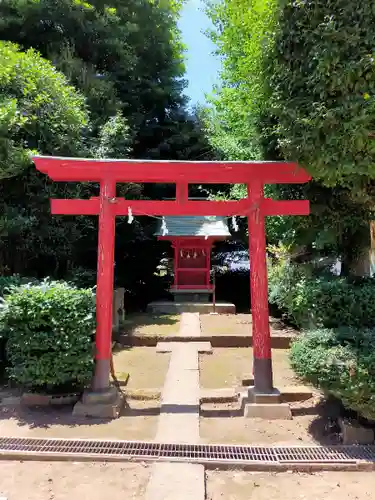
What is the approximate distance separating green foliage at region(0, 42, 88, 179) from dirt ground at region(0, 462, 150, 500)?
5877mm

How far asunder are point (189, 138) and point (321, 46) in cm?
1292

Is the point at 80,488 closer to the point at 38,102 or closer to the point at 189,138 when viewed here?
the point at 38,102

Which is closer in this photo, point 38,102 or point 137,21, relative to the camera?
point 38,102

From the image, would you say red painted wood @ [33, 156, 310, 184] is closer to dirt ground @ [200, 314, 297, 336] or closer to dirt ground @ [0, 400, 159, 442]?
dirt ground @ [0, 400, 159, 442]

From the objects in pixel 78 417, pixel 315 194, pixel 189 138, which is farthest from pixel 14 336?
pixel 189 138

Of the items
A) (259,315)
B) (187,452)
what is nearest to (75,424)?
(187,452)

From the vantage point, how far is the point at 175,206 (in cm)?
575

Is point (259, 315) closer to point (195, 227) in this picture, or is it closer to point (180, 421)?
point (180, 421)

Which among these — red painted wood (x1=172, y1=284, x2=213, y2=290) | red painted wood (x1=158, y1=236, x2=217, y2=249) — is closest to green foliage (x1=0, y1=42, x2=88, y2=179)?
red painted wood (x1=158, y1=236, x2=217, y2=249)

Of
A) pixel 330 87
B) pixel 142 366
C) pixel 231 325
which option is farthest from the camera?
pixel 231 325

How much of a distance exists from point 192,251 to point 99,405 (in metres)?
10.8

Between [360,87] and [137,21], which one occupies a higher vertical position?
[137,21]

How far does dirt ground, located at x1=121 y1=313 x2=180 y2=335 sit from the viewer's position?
9.98m

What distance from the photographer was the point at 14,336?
5.26 meters
